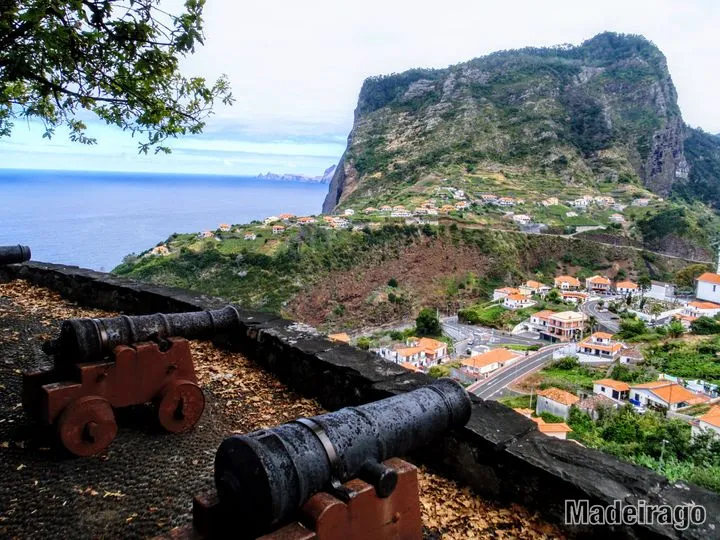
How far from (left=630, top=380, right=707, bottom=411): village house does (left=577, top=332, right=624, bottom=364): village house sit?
10.1 m

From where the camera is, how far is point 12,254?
7141 mm

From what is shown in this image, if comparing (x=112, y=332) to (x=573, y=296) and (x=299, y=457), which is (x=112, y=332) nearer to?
(x=299, y=457)

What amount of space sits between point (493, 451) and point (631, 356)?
127ft

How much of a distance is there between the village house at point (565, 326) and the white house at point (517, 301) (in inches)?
234

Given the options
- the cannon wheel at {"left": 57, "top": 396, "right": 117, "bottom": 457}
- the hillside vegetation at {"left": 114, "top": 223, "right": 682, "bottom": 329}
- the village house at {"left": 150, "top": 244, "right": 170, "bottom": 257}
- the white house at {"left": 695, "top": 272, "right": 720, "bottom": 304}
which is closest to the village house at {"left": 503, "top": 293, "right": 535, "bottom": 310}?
the hillside vegetation at {"left": 114, "top": 223, "right": 682, "bottom": 329}

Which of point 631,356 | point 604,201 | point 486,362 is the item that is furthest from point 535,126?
point 486,362

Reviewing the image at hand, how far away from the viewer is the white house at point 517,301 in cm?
5362

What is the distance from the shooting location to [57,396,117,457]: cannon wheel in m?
2.72

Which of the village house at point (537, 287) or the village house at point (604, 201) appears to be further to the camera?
the village house at point (604, 201)

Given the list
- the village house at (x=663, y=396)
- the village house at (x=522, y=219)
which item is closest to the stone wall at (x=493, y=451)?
the village house at (x=663, y=396)

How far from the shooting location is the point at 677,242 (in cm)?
6762

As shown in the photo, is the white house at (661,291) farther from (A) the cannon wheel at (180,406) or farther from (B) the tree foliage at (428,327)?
(A) the cannon wheel at (180,406)

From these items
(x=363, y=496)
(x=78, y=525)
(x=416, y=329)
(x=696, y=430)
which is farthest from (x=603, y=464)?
(x=416, y=329)

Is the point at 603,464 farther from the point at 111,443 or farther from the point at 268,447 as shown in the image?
the point at 111,443
